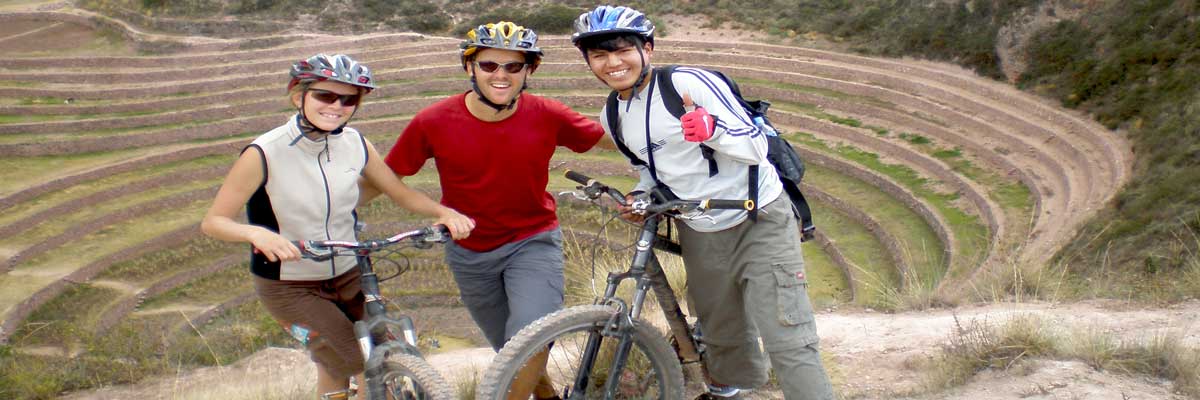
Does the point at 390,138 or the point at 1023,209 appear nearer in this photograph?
the point at 1023,209

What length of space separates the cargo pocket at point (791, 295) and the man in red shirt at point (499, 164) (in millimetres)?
928

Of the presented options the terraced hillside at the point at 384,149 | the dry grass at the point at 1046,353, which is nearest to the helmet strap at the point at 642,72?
the dry grass at the point at 1046,353

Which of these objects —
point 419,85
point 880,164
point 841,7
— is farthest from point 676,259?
point 841,7

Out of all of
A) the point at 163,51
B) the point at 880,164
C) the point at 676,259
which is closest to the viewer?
the point at 676,259

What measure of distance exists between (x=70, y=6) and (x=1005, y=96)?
86.2 ft

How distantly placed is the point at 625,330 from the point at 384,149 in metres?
17.2

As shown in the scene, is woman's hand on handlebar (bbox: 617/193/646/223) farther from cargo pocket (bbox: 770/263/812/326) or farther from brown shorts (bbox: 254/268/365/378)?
brown shorts (bbox: 254/268/365/378)

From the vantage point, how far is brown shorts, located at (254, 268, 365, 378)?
3.96 metres

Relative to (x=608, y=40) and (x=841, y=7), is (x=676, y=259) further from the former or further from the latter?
(x=841, y=7)

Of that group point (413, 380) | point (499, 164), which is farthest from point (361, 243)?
point (499, 164)

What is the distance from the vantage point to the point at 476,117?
412 centimetres

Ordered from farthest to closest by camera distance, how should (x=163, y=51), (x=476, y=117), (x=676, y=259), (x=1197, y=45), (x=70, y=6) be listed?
(x=70, y=6) → (x=163, y=51) → (x=1197, y=45) → (x=676, y=259) → (x=476, y=117)

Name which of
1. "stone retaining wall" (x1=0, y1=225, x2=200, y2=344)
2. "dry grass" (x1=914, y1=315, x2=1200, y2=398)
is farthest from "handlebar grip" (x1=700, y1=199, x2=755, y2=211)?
"stone retaining wall" (x1=0, y1=225, x2=200, y2=344)

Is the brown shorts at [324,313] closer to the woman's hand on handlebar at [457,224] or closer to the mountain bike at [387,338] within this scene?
the mountain bike at [387,338]
